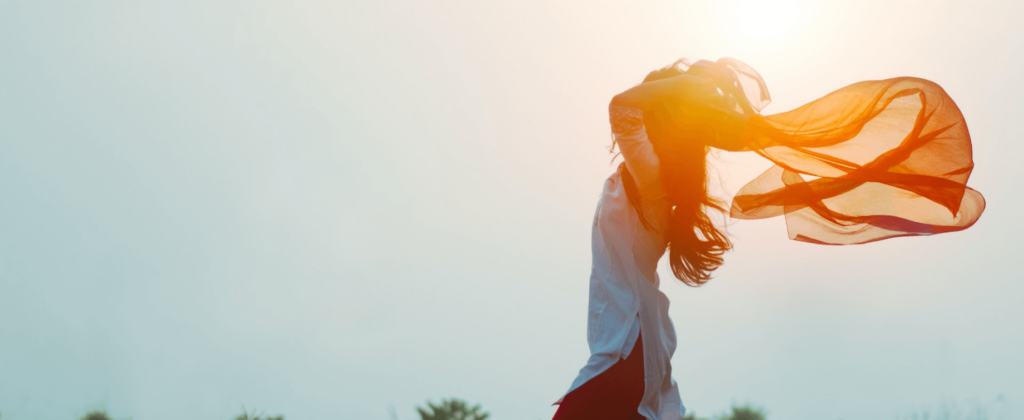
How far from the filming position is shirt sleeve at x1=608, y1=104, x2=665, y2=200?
237 centimetres

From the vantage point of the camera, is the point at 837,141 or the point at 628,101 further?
the point at 837,141

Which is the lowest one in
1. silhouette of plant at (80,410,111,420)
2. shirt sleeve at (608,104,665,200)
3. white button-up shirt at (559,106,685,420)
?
white button-up shirt at (559,106,685,420)

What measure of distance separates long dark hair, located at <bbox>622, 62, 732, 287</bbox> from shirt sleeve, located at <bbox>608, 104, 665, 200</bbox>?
0.07 m

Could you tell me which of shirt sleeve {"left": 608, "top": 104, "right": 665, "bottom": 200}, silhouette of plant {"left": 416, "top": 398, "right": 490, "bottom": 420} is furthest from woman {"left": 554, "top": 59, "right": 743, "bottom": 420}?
silhouette of plant {"left": 416, "top": 398, "right": 490, "bottom": 420}

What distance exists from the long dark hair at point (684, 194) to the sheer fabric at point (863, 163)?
13cm

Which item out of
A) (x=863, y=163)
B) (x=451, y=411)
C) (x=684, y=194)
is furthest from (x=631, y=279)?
(x=451, y=411)

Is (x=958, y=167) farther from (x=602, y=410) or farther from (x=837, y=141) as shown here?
(x=602, y=410)

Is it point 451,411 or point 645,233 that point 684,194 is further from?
point 451,411

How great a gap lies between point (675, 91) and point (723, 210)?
581 mm

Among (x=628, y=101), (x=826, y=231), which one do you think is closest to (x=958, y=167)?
(x=826, y=231)

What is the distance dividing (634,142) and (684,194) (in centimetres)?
33

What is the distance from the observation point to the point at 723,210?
8.79ft

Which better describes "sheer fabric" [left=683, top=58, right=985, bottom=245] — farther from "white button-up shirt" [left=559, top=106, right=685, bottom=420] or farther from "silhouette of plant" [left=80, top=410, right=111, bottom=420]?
"silhouette of plant" [left=80, top=410, right=111, bottom=420]

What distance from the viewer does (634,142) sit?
238cm
